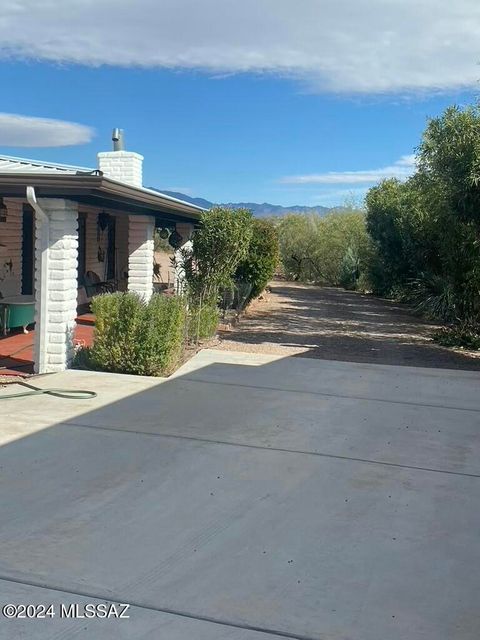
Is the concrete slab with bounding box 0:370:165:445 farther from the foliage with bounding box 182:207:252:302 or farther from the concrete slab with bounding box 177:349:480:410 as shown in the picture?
the foliage with bounding box 182:207:252:302

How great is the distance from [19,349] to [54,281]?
199 cm

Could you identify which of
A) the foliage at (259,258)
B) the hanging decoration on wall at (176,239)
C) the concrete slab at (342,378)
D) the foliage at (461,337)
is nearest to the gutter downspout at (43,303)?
the concrete slab at (342,378)

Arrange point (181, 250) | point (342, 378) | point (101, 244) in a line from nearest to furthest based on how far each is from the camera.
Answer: point (342, 378)
point (181, 250)
point (101, 244)

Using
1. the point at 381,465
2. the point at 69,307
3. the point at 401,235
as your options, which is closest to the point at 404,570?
the point at 381,465

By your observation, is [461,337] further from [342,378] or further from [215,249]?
[342,378]

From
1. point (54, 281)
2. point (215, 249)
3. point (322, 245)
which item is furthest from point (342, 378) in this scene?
point (322, 245)

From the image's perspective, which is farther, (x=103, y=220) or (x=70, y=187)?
(x=103, y=220)

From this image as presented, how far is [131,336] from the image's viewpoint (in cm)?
920

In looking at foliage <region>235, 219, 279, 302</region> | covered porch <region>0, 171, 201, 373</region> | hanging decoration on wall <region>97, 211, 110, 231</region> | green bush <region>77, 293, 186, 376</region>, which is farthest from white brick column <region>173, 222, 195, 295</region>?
green bush <region>77, 293, 186, 376</region>

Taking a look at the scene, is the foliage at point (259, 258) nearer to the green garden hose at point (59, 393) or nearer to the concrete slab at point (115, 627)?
the green garden hose at point (59, 393)

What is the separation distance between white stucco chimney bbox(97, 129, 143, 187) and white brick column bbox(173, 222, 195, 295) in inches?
55.5

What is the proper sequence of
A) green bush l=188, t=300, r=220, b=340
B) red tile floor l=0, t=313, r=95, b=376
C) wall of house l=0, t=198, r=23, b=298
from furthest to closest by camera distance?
wall of house l=0, t=198, r=23, b=298, green bush l=188, t=300, r=220, b=340, red tile floor l=0, t=313, r=95, b=376

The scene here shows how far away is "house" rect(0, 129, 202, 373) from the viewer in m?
8.69

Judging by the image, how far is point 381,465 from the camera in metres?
5.82
